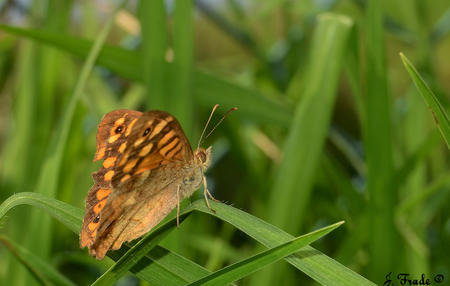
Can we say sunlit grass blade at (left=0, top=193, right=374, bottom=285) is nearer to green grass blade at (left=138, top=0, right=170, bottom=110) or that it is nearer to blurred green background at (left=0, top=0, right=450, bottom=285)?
blurred green background at (left=0, top=0, right=450, bottom=285)

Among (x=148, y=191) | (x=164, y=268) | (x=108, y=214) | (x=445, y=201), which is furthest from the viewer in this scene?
(x=445, y=201)

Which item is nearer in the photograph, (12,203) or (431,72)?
(12,203)

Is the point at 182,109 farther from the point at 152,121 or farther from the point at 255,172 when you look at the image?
the point at 255,172

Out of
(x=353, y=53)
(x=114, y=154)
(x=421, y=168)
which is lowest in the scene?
(x=421, y=168)

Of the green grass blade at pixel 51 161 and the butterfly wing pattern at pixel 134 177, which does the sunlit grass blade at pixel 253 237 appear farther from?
the green grass blade at pixel 51 161

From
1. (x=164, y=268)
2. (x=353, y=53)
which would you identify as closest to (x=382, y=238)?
(x=353, y=53)

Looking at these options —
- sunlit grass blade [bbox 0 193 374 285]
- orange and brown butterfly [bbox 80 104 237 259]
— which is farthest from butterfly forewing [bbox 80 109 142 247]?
sunlit grass blade [bbox 0 193 374 285]

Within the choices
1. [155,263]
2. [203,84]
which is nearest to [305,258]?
[155,263]
